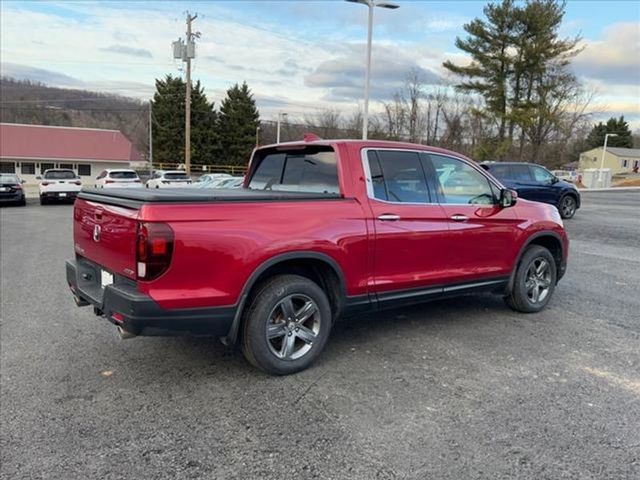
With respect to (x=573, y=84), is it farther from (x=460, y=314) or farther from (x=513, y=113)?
(x=460, y=314)

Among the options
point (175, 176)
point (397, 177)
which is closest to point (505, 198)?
point (397, 177)

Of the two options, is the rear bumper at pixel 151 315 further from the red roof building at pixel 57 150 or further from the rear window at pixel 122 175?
the red roof building at pixel 57 150

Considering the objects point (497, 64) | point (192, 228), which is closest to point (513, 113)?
point (497, 64)

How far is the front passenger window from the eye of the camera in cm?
496

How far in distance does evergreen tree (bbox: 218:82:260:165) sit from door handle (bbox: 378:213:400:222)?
173 feet

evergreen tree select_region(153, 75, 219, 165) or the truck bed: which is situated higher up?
evergreen tree select_region(153, 75, 219, 165)

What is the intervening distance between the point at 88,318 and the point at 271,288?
2.84m

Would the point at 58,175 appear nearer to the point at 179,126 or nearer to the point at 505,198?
the point at 505,198

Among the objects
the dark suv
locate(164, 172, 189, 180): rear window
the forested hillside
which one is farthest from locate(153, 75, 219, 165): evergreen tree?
the dark suv

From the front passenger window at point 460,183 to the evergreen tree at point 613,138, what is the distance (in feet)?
313

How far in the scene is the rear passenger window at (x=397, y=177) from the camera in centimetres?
448

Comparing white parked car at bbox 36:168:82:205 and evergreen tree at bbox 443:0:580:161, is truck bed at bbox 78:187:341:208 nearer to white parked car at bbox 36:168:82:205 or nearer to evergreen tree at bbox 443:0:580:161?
white parked car at bbox 36:168:82:205

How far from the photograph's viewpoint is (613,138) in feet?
290

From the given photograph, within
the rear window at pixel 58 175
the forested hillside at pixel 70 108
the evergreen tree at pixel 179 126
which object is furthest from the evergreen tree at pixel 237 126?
A: the rear window at pixel 58 175
